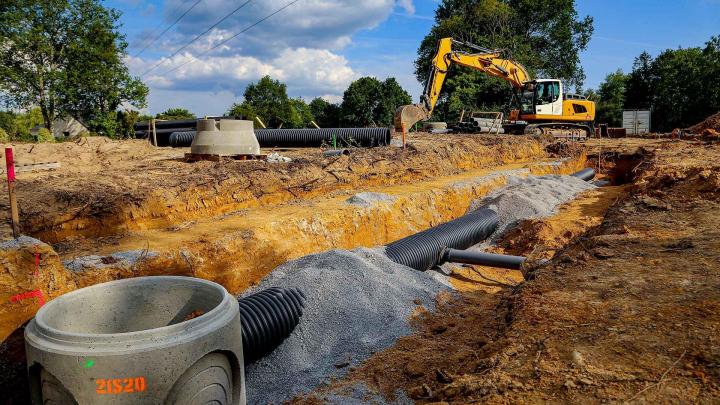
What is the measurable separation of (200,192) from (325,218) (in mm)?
2441

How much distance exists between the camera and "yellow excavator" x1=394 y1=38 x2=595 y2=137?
2173cm

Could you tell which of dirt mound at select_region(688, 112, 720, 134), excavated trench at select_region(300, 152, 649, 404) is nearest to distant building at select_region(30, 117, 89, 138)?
excavated trench at select_region(300, 152, 649, 404)

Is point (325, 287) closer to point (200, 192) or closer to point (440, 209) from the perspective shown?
point (200, 192)

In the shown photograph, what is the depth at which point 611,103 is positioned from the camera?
5028 centimetres

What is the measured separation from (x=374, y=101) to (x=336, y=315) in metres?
46.7

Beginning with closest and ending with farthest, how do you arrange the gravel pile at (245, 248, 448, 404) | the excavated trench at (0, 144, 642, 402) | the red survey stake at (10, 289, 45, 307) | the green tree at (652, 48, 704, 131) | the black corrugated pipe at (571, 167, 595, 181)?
the red survey stake at (10, 289, 45, 307)
the gravel pile at (245, 248, 448, 404)
the excavated trench at (0, 144, 642, 402)
the black corrugated pipe at (571, 167, 595, 181)
the green tree at (652, 48, 704, 131)

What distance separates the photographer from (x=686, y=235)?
23.5 feet

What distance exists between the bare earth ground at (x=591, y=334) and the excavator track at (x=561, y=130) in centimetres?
1723

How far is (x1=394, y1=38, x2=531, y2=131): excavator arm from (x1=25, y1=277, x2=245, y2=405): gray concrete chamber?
17112 mm

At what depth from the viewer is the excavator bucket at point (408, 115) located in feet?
66.5

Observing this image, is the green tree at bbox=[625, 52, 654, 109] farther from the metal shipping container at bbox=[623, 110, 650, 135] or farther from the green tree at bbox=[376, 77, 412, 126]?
the green tree at bbox=[376, 77, 412, 126]

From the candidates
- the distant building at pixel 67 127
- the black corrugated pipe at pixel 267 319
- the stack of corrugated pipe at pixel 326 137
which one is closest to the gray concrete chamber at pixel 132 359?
the black corrugated pipe at pixel 267 319

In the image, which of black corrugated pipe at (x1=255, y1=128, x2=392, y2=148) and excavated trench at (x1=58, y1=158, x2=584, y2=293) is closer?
excavated trench at (x1=58, y1=158, x2=584, y2=293)

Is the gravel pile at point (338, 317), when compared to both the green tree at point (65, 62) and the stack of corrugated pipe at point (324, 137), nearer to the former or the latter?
the stack of corrugated pipe at point (324, 137)
